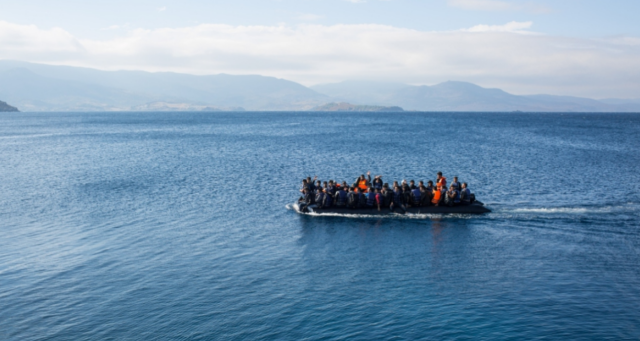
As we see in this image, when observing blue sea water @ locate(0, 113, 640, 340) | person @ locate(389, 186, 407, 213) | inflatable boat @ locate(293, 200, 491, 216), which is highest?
person @ locate(389, 186, 407, 213)

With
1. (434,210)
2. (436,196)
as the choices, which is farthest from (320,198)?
(436,196)

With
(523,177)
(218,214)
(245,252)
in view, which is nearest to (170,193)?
(218,214)

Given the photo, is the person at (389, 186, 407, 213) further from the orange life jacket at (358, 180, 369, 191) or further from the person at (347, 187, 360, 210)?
the orange life jacket at (358, 180, 369, 191)

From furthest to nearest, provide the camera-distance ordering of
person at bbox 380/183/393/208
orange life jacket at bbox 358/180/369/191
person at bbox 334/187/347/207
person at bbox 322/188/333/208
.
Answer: orange life jacket at bbox 358/180/369/191
person at bbox 322/188/333/208
person at bbox 334/187/347/207
person at bbox 380/183/393/208

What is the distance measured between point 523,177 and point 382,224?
85.6 ft

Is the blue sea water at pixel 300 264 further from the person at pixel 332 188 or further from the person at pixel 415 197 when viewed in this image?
the person at pixel 332 188

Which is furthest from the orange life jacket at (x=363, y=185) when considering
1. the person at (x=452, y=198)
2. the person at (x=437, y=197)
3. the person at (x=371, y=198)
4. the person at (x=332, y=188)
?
the person at (x=452, y=198)

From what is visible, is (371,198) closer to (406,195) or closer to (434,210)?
(406,195)

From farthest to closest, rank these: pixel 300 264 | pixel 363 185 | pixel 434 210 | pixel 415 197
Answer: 1. pixel 363 185
2. pixel 415 197
3. pixel 434 210
4. pixel 300 264

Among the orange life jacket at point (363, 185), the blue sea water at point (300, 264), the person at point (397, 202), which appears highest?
the orange life jacket at point (363, 185)

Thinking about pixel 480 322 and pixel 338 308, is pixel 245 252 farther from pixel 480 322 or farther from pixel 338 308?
pixel 480 322

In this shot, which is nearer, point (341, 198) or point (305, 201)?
point (341, 198)

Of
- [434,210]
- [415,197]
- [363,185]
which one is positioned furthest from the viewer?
[363,185]

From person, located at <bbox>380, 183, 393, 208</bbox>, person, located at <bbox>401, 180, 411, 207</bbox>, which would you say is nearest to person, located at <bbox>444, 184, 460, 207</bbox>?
person, located at <bbox>401, 180, 411, 207</bbox>
